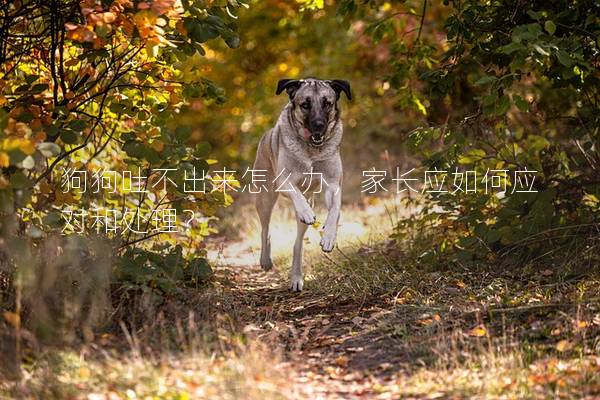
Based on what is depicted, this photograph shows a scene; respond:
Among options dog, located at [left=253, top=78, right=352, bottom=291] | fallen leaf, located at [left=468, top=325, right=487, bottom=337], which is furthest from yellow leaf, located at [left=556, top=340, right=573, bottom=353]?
dog, located at [left=253, top=78, right=352, bottom=291]

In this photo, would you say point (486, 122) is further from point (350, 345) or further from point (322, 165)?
point (350, 345)

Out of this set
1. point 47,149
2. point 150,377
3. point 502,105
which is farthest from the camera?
point 502,105

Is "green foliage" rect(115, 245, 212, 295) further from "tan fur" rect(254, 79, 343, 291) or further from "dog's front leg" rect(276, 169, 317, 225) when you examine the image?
"tan fur" rect(254, 79, 343, 291)

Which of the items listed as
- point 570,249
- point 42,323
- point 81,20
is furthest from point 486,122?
point 42,323

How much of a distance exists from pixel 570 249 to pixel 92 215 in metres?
3.68

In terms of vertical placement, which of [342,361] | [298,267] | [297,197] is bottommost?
[342,361]

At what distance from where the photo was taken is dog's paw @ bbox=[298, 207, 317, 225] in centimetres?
641

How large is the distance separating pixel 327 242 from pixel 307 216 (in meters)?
0.27

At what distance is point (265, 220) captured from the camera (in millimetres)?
7969

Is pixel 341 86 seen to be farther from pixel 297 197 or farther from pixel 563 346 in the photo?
pixel 563 346

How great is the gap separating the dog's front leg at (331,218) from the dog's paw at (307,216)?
0.11 m

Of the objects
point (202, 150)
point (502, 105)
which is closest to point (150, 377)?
point (202, 150)

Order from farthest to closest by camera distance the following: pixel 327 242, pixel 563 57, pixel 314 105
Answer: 1. pixel 314 105
2. pixel 327 242
3. pixel 563 57

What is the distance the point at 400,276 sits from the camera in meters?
6.63
